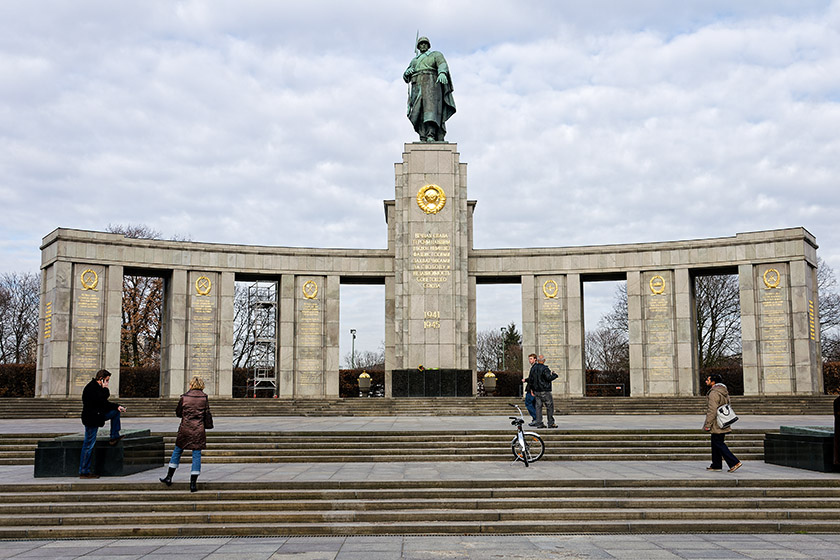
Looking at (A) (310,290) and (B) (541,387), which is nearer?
(B) (541,387)

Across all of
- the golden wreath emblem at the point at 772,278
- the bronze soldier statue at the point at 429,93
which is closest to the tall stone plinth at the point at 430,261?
the bronze soldier statue at the point at 429,93

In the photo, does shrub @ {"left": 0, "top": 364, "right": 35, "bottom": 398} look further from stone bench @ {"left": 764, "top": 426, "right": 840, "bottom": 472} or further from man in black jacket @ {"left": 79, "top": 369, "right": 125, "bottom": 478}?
stone bench @ {"left": 764, "top": 426, "right": 840, "bottom": 472}

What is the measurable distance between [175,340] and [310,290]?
6257 millimetres

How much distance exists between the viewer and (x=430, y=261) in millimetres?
33219

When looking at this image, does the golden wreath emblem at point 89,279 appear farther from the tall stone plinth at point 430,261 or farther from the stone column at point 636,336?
the stone column at point 636,336

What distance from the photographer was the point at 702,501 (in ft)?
35.2

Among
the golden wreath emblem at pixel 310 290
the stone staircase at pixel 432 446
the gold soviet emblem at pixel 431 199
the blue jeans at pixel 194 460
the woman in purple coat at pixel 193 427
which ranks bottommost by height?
the stone staircase at pixel 432 446

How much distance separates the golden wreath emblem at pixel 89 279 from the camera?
30750 mm

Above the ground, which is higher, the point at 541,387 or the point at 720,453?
the point at 541,387

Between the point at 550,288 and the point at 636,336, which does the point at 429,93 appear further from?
the point at 636,336

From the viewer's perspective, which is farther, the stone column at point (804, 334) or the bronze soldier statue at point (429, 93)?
the bronze soldier statue at point (429, 93)

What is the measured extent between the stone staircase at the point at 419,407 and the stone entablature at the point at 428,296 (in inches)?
130

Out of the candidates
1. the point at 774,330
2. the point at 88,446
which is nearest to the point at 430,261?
the point at 774,330

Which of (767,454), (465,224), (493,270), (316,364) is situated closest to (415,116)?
(465,224)
